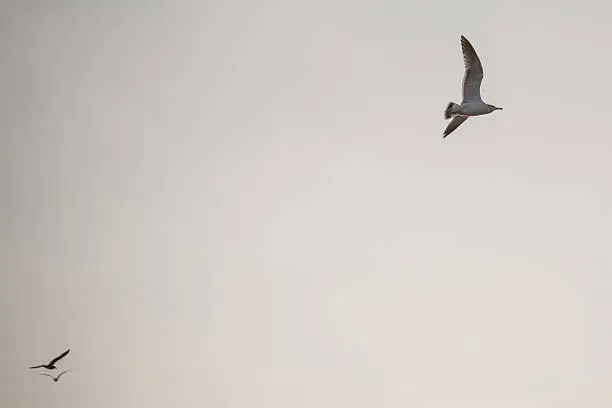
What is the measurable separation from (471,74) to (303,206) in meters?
0.66

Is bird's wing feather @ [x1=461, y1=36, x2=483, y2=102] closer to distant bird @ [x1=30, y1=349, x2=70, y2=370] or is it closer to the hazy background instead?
the hazy background

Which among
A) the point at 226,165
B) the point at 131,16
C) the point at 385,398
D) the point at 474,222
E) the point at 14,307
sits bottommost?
the point at 385,398

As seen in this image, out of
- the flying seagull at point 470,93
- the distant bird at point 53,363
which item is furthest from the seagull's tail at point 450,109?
the distant bird at point 53,363

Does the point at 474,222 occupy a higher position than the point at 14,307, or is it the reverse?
the point at 474,222

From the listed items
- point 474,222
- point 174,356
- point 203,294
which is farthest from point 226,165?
point 474,222

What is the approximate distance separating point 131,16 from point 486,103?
117cm

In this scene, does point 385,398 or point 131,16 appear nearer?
point 385,398

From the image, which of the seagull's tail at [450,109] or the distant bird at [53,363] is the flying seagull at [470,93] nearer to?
the seagull's tail at [450,109]

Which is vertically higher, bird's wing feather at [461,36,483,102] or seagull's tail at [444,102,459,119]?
bird's wing feather at [461,36,483,102]

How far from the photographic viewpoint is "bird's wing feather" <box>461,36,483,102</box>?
100 inches

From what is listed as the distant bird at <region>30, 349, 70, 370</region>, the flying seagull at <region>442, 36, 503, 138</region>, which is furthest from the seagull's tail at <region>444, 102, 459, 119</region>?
the distant bird at <region>30, 349, 70, 370</region>

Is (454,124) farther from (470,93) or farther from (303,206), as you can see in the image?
(303,206)

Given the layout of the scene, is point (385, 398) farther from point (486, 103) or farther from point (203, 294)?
point (486, 103)

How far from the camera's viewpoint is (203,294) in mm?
2738
